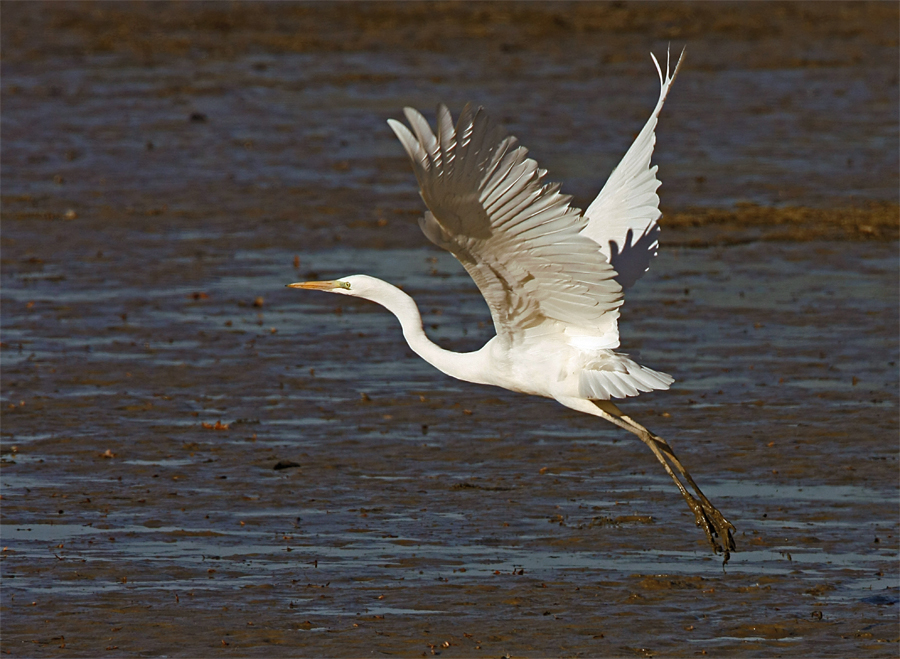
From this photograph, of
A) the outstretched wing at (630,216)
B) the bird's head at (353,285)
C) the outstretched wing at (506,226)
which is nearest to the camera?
the outstretched wing at (506,226)

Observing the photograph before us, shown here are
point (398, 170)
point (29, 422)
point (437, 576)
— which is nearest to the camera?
point (437, 576)

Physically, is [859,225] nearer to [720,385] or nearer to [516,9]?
[720,385]

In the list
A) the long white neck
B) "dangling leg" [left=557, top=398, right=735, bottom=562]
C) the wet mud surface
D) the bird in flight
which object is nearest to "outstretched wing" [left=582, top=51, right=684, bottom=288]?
the bird in flight

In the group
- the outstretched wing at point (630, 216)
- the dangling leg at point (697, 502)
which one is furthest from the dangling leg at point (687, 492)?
the outstretched wing at point (630, 216)

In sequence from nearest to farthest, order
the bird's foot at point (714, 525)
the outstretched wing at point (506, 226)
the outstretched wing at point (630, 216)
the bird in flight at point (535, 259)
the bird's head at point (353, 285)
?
the outstretched wing at point (506, 226)
the bird in flight at point (535, 259)
the bird's head at point (353, 285)
the bird's foot at point (714, 525)
the outstretched wing at point (630, 216)

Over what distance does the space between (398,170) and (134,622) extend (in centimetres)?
1201

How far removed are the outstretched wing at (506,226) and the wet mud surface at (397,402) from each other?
0.80 metres

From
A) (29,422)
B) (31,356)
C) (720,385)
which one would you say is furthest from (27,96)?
(720,385)

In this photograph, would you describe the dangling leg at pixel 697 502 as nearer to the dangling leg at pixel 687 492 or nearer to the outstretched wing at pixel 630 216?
the dangling leg at pixel 687 492

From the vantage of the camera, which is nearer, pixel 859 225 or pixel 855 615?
pixel 855 615

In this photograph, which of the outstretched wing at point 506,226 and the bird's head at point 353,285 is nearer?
the outstretched wing at point 506,226

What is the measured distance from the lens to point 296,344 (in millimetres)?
11719

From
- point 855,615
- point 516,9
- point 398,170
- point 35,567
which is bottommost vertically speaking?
point 35,567

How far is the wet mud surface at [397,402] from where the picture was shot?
271 inches
